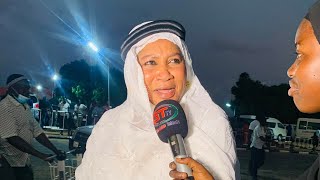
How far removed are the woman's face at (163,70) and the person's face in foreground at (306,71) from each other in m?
0.97

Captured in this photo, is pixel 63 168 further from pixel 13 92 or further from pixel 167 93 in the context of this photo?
pixel 167 93

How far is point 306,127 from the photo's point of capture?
118 feet

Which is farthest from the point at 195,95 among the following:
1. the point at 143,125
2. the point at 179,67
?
the point at 143,125

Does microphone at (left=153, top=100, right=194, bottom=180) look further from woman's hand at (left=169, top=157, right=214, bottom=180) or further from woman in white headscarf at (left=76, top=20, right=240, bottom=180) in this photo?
woman in white headscarf at (left=76, top=20, right=240, bottom=180)

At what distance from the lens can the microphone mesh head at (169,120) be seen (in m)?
2.21

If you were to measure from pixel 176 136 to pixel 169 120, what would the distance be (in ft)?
0.32

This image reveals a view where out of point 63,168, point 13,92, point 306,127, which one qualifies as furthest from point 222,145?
point 306,127

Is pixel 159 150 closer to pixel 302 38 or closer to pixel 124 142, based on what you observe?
pixel 124 142

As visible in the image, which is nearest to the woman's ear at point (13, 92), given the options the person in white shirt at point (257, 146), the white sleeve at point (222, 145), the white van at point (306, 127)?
the white sleeve at point (222, 145)

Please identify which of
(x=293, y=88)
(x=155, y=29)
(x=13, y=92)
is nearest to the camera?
(x=293, y=88)

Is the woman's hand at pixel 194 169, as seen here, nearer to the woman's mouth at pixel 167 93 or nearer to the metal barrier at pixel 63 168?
the woman's mouth at pixel 167 93

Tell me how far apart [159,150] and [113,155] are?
0.32 m

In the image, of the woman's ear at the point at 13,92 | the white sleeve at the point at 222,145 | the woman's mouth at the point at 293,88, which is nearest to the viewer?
the woman's mouth at the point at 293,88

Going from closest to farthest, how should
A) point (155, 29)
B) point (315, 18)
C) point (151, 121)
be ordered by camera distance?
1. point (315, 18)
2. point (151, 121)
3. point (155, 29)
